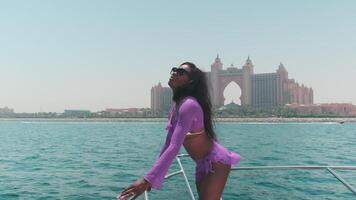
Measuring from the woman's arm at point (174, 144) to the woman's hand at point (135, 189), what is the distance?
31mm

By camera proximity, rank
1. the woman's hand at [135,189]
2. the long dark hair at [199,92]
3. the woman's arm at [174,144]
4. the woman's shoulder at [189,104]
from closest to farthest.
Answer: the woman's hand at [135,189], the woman's arm at [174,144], the woman's shoulder at [189,104], the long dark hair at [199,92]

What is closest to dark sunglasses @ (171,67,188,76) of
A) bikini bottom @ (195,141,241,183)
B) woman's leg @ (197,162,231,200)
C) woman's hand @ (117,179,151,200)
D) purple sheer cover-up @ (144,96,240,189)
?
purple sheer cover-up @ (144,96,240,189)

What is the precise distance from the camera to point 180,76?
3.10m

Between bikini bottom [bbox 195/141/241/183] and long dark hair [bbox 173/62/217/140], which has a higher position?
long dark hair [bbox 173/62/217/140]

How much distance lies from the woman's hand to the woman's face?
2.64ft

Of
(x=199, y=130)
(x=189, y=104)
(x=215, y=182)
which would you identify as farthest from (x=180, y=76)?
(x=215, y=182)

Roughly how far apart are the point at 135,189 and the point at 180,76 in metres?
0.92

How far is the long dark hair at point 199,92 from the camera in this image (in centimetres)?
308

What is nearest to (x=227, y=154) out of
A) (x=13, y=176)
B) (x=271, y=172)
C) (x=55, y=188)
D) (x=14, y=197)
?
(x=14, y=197)

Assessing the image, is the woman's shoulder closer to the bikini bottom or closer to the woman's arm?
the woman's arm

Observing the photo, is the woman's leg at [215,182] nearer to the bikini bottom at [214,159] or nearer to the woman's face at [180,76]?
the bikini bottom at [214,159]

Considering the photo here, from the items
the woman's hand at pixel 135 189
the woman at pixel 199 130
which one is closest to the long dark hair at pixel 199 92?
the woman at pixel 199 130

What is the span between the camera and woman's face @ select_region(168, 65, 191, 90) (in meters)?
3.10

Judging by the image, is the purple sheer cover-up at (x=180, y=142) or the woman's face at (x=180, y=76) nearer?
the purple sheer cover-up at (x=180, y=142)
